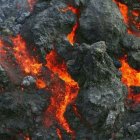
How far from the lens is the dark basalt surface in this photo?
19.3 m

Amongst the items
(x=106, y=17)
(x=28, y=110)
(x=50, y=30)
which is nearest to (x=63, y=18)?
(x=50, y=30)

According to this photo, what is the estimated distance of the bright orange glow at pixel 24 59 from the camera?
2095 cm

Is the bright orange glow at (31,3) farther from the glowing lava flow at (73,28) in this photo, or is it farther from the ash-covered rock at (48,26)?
the glowing lava flow at (73,28)

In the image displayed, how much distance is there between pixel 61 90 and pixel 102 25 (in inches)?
174

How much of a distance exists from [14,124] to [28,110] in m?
0.99

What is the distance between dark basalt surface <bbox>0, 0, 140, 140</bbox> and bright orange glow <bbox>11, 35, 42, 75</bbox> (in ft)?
1.13

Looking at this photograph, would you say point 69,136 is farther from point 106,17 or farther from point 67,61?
point 106,17

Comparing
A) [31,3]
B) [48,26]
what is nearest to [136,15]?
[48,26]

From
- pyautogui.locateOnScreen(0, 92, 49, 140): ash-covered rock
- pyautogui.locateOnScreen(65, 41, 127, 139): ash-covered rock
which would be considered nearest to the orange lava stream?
pyautogui.locateOnScreen(0, 92, 49, 140): ash-covered rock

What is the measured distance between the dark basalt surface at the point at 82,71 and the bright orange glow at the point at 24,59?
1.13 ft

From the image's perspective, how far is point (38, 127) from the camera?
19500 mm

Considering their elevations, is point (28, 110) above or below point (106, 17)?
below

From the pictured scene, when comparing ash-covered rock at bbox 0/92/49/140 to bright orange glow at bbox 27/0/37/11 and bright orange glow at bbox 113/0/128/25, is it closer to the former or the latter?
bright orange glow at bbox 27/0/37/11

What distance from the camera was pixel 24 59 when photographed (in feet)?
69.9
